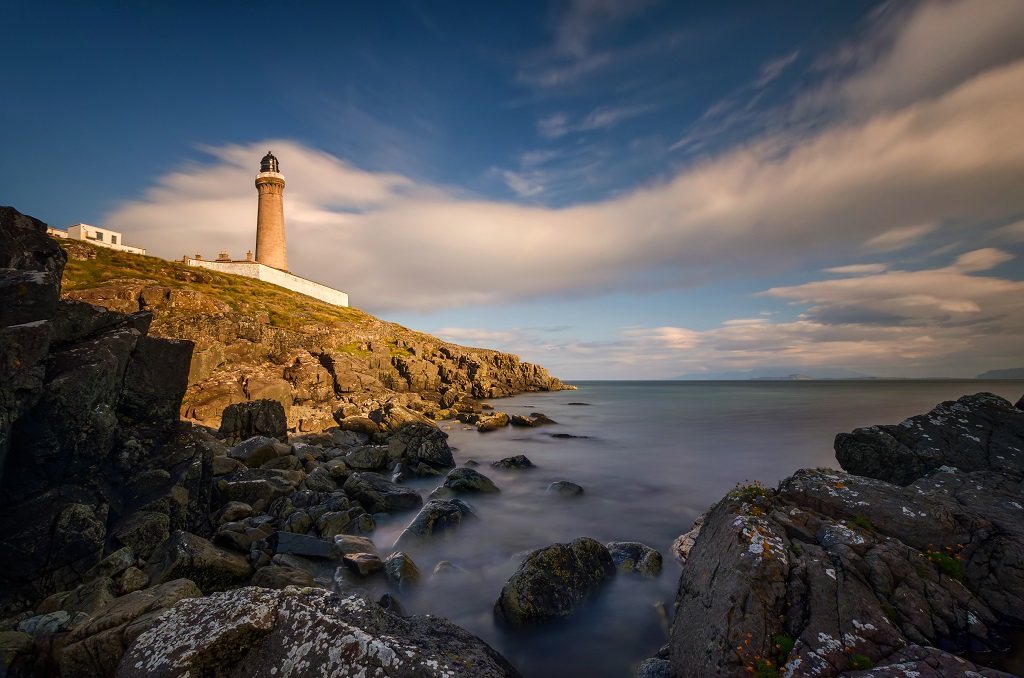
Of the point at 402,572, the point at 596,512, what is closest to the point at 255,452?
the point at 402,572

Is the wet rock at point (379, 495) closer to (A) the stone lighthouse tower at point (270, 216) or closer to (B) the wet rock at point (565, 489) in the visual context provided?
(B) the wet rock at point (565, 489)

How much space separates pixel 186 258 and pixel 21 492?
112532 millimetres

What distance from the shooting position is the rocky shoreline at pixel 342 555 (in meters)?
5.57

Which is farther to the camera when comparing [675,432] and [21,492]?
[675,432]

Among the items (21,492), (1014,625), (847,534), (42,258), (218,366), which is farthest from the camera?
(218,366)

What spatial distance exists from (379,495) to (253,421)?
512 inches

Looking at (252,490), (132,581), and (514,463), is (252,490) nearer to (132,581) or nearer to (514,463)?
(132,581)

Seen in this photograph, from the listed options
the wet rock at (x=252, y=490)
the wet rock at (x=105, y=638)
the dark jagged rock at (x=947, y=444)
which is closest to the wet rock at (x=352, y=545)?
the wet rock at (x=252, y=490)

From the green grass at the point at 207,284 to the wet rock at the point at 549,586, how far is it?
6612 centimetres

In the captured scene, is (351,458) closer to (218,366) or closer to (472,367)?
(218,366)

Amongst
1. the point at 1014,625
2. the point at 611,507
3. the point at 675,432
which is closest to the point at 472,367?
the point at 675,432

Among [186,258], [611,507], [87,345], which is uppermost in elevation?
[186,258]

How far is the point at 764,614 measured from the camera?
6199 millimetres

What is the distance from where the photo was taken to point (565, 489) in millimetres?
21891
